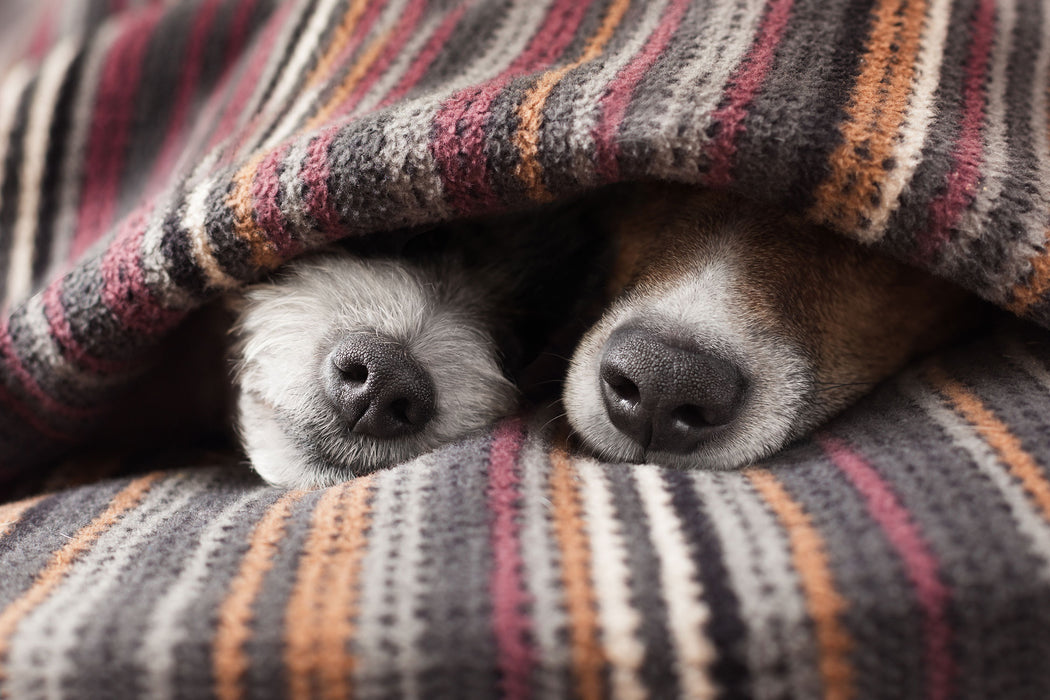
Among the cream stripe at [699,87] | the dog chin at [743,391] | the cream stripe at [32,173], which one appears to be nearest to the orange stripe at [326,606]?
the dog chin at [743,391]

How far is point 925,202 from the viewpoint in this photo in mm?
617

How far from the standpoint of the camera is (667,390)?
26.4 inches

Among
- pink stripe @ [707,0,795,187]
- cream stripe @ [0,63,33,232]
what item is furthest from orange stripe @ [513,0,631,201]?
cream stripe @ [0,63,33,232]

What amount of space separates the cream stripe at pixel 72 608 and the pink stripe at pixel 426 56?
413 mm

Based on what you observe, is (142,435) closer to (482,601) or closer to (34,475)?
(34,475)

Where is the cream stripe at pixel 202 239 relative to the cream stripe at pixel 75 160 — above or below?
below

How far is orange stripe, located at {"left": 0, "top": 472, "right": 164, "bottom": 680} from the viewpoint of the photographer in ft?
1.65

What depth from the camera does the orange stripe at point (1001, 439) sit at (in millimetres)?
521

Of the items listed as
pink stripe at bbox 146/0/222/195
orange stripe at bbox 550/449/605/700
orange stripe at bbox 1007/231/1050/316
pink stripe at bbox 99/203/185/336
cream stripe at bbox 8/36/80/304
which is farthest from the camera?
pink stripe at bbox 146/0/222/195

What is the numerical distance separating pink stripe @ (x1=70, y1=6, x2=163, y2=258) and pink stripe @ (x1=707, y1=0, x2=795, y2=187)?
82cm

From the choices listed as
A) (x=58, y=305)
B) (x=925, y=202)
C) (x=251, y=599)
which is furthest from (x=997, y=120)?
(x=58, y=305)

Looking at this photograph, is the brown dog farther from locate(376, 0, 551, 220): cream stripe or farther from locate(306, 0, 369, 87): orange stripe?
locate(306, 0, 369, 87): orange stripe

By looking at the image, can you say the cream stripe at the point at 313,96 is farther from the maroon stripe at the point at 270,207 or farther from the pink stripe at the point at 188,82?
the pink stripe at the point at 188,82

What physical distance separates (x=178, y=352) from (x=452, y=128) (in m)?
0.45
